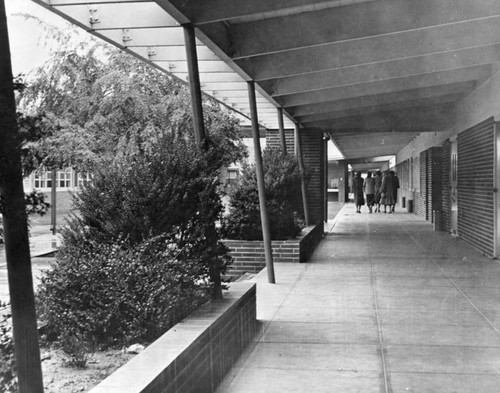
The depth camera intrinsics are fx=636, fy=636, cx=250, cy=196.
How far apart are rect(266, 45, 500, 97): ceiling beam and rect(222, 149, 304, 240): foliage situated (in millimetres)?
1826

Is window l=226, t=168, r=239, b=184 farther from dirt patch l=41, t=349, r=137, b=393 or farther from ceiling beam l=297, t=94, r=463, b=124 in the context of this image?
dirt patch l=41, t=349, r=137, b=393

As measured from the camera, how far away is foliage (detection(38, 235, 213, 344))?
4246mm

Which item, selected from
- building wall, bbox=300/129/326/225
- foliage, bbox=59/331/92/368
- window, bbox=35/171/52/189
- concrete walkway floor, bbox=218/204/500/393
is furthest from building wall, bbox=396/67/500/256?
window, bbox=35/171/52/189

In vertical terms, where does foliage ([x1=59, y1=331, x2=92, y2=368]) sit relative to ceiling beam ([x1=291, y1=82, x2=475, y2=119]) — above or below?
below

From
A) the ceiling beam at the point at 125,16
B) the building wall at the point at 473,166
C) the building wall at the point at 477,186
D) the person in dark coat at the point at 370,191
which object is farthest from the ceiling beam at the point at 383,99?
the person in dark coat at the point at 370,191

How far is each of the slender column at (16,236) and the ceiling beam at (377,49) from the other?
20.4 ft

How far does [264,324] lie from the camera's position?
248 inches

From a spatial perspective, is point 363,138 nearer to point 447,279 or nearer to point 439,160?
point 439,160

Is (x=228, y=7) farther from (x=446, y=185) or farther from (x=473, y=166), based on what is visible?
(x=446, y=185)

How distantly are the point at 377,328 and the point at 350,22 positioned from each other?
3.49 metres

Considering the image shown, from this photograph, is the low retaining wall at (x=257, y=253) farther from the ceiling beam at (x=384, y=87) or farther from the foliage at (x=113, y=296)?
the foliage at (x=113, y=296)

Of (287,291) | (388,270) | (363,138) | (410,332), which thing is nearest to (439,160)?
(363,138)

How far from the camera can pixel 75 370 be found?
374 centimetres

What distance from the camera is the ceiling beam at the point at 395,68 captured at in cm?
993
